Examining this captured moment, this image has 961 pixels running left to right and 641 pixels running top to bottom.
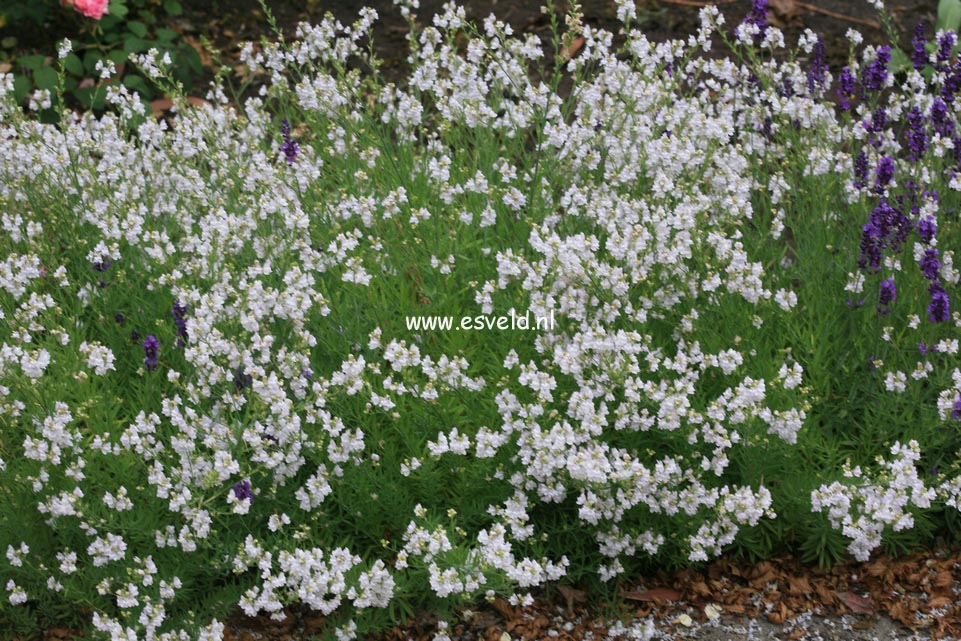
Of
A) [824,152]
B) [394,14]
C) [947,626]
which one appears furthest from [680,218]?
[394,14]

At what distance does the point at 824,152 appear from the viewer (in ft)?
14.1

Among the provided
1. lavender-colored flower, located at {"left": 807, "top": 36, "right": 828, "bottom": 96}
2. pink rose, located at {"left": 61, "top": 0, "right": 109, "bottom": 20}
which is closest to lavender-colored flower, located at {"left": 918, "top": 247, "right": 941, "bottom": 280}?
lavender-colored flower, located at {"left": 807, "top": 36, "right": 828, "bottom": 96}

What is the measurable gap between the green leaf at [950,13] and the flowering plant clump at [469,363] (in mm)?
1662

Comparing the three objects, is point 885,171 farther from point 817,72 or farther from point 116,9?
point 116,9

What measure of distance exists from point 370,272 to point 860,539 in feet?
6.40

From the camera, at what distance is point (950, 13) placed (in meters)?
6.16

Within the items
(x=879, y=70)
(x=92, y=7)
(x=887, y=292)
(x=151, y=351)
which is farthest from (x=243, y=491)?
(x=92, y=7)

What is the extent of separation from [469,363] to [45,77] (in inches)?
149

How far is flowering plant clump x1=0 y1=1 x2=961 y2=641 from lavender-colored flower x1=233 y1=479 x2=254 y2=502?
0.03 ft

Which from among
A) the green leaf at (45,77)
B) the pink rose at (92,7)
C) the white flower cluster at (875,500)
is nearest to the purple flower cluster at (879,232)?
the white flower cluster at (875,500)

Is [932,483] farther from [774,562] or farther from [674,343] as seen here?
[674,343]

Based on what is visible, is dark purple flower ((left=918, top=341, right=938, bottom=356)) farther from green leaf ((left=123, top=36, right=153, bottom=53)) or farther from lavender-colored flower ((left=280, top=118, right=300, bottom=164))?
green leaf ((left=123, top=36, right=153, bottom=53))

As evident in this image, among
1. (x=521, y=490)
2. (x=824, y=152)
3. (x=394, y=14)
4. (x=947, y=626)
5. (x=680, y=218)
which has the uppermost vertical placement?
(x=394, y=14)

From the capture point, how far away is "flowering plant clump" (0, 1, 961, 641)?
350cm
